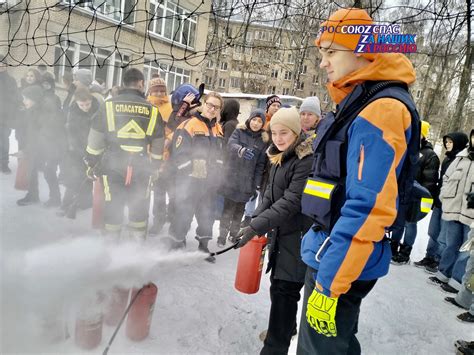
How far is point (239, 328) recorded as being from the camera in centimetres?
326

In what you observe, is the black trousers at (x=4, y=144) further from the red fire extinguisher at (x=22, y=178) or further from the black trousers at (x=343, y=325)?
the black trousers at (x=343, y=325)

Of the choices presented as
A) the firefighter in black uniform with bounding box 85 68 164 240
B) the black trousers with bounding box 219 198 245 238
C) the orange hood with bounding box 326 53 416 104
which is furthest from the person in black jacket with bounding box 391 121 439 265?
the orange hood with bounding box 326 53 416 104

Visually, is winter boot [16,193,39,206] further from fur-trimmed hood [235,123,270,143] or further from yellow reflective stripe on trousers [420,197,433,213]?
yellow reflective stripe on trousers [420,197,433,213]

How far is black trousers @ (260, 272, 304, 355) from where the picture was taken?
8.18ft

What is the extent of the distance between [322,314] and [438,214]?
481 centimetres

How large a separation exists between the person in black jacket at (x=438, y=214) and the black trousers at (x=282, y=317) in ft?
12.3

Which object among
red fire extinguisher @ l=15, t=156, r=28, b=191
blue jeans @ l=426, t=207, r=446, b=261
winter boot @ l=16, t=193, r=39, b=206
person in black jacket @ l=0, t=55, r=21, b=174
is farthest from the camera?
person in black jacket @ l=0, t=55, r=21, b=174

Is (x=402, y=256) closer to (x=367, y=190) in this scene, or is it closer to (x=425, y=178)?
(x=425, y=178)

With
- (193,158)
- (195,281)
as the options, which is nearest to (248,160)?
(193,158)

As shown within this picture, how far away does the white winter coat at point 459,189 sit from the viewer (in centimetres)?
452

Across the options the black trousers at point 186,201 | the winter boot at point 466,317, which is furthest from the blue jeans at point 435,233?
the black trousers at point 186,201

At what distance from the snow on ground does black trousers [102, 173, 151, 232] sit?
25cm

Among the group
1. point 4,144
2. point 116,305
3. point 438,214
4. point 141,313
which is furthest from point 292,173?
point 4,144

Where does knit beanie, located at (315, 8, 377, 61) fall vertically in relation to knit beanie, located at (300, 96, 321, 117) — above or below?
above
